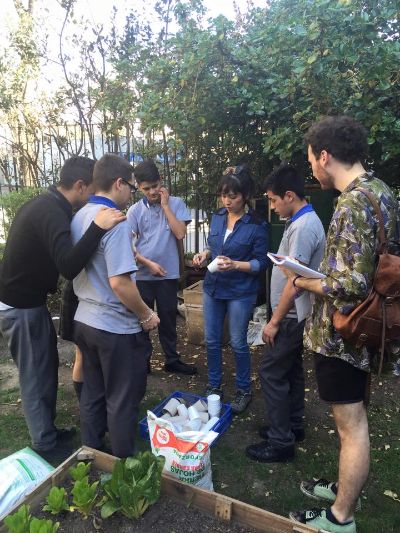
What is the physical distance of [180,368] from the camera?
414 cm

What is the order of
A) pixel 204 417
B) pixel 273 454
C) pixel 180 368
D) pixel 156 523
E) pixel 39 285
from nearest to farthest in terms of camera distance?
pixel 156 523
pixel 39 285
pixel 273 454
pixel 204 417
pixel 180 368

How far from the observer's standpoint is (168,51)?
4355mm

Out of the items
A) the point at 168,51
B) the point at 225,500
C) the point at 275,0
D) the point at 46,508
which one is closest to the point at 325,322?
the point at 225,500

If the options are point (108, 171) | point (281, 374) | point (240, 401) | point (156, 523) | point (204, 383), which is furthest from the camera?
point (204, 383)

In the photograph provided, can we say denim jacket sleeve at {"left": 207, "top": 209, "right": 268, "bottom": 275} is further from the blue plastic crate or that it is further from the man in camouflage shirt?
the man in camouflage shirt

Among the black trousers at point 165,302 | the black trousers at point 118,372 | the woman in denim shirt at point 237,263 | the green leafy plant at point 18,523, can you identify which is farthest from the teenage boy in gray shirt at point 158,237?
the green leafy plant at point 18,523

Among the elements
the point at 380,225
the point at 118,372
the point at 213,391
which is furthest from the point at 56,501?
the point at 213,391

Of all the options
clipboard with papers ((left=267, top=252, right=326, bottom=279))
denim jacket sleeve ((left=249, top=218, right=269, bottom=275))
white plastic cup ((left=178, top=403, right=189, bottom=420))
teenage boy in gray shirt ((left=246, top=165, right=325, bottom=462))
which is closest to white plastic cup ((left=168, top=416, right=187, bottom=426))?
white plastic cup ((left=178, top=403, right=189, bottom=420))

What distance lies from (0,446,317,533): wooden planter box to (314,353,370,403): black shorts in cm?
54

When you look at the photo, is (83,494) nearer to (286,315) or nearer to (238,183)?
(286,315)

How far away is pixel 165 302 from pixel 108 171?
1955mm

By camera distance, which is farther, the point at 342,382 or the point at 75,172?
the point at 75,172

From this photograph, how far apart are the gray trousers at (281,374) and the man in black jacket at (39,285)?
4.48ft

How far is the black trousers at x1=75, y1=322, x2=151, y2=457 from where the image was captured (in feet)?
7.28
